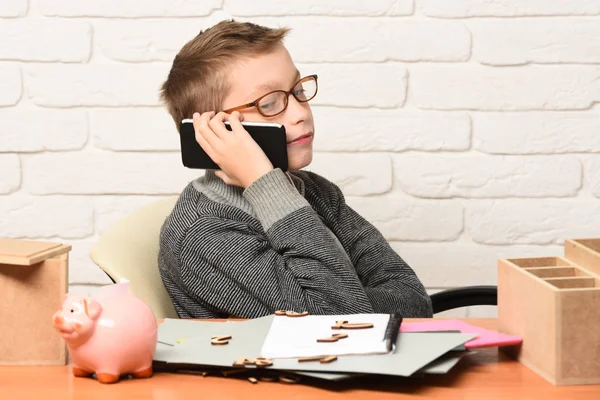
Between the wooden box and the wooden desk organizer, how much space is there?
52 cm

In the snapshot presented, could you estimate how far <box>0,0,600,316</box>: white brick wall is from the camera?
1.99 metres

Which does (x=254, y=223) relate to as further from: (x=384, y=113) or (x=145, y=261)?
(x=384, y=113)

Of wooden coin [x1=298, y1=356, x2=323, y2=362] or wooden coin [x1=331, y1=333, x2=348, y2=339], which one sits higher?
wooden coin [x1=331, y1=333, x2=348, y2=339]

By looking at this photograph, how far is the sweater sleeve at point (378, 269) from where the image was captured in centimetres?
154

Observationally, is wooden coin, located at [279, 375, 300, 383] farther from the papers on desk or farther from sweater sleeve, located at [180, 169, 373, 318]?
sweater sleeve, located at [180, 169, 373, 318]

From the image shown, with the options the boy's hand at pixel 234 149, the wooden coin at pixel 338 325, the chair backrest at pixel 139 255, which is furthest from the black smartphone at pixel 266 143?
the wooden coin at pixel 338 325

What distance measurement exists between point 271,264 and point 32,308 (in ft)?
1.58

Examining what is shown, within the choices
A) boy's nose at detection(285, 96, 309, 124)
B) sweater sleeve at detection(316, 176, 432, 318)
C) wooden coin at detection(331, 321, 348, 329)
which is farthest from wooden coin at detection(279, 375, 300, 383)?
boy's nose at detection(285, 96, 309, 124)

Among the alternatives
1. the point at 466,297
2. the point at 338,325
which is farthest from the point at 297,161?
the point at 338,325

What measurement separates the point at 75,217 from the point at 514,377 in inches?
53.1

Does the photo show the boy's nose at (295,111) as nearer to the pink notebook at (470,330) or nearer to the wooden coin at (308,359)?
the pink notebook at (470,330)

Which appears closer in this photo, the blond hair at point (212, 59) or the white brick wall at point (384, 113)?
the blond hair at point (212, 59)

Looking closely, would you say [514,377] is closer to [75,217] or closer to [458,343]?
[458,343]

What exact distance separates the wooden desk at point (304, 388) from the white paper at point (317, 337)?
0.04 m
